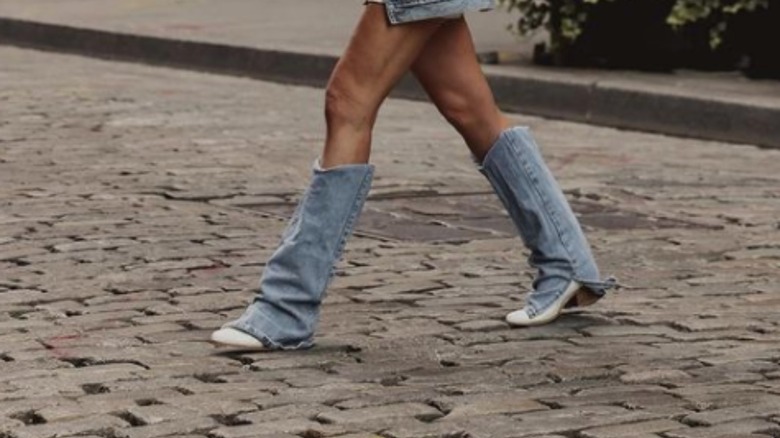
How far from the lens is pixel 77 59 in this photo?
50.7ft

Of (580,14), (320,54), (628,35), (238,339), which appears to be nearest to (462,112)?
(238,339)

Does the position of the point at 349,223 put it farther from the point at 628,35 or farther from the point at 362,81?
the point at 628,35

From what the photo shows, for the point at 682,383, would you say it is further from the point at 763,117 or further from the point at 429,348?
the point at 763,117

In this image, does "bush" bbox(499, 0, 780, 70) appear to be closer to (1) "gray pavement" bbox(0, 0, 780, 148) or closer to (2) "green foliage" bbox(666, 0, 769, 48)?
(2) "green foliage" bbox(666, 0, 769, 48)

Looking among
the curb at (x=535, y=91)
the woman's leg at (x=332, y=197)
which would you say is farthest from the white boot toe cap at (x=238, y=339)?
the curb at (x=535, y=91)

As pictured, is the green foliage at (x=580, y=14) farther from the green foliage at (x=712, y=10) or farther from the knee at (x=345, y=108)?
the knee at (x=345, y=108)

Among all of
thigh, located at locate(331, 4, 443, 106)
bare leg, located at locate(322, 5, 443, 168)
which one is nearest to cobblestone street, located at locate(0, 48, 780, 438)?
bare leg, located at locate(322, 5, 443, 168)

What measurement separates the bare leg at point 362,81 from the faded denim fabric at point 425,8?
0.14 ft

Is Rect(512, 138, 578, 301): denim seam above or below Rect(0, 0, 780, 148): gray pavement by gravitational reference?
above

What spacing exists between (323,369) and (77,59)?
10.0 m

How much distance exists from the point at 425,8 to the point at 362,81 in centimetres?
23

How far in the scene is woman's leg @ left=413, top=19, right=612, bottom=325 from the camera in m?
6.06

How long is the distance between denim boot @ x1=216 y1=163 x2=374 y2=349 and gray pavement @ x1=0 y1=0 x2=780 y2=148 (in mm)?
5592

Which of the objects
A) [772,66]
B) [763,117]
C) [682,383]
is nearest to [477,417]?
[682,383]
